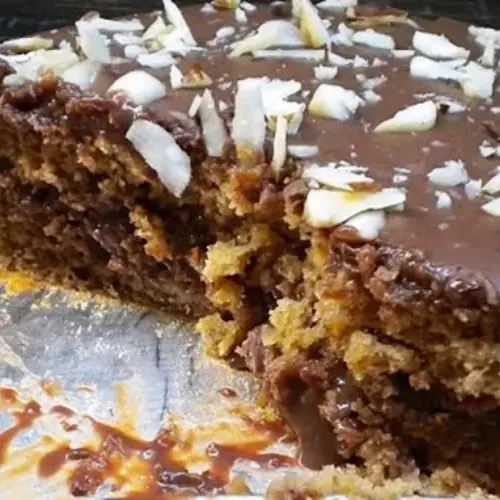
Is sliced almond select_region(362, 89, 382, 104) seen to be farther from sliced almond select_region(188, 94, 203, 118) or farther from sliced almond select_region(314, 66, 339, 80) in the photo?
sliced almond select_region(188, 94, 203, 118)

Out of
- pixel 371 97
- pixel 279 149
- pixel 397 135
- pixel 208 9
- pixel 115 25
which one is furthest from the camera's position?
pixel 208 9

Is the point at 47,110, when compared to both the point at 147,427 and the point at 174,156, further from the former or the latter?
the point at 147,427

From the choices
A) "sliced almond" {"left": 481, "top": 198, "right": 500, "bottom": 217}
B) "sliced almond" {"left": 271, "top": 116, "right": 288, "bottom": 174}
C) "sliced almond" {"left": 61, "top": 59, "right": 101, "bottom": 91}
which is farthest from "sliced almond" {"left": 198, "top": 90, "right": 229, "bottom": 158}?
"sliced almond" {"left": 481, "top": 198, "right": 500, "bottom": 217}

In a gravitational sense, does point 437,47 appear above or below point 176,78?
below

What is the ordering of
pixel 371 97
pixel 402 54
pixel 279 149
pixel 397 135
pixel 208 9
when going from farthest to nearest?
pixel 208 9, pixel 402 54, pixel 371 97, pixel 397 135, pixel 279 149

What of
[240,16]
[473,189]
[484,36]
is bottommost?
[484,36]

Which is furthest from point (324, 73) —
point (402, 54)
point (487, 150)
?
point (487, 150)

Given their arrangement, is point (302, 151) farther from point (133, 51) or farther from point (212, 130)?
point (133, 51)
